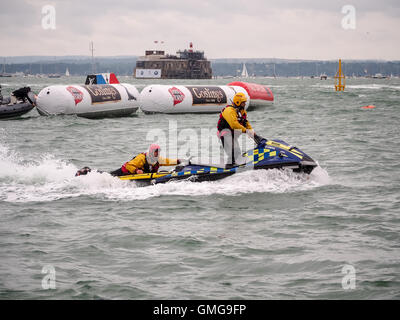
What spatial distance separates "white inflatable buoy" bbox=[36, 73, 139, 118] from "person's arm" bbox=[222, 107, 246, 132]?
14755 mm

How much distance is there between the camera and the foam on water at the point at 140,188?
9.77 metres

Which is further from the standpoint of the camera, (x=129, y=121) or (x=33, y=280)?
(x=129, y=121)

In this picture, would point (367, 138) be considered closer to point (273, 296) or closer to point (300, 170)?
point (300, 170)

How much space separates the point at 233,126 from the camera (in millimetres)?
10242

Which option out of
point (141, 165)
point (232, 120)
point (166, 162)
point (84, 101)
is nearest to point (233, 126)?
point (232, 120)

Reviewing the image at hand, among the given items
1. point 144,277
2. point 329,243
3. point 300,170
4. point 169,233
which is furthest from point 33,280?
point 300,170

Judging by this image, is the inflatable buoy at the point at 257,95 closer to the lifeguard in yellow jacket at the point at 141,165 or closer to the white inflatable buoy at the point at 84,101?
the white inflatable buoy at the point at 84,101

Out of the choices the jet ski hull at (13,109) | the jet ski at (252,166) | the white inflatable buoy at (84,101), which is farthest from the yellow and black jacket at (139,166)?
the jet ski hull at (13,109)

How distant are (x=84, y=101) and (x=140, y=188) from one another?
14686 mm

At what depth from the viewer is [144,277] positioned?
19.4 ft

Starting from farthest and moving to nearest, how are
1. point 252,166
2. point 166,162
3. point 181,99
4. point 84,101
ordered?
point 181,99, point 84,101, point 166,162, point 252,166

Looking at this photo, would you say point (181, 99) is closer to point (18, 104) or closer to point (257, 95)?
point (257, 95)
